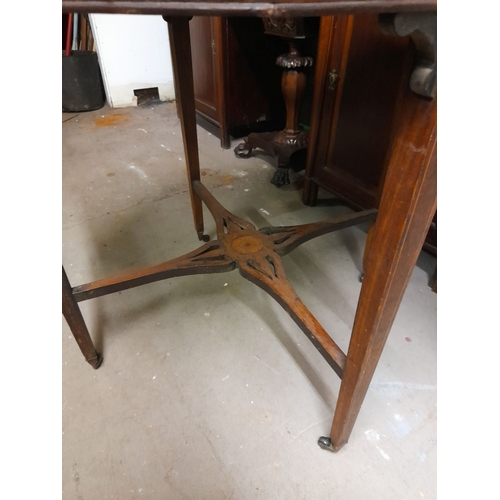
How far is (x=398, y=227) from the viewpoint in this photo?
19.1 inches

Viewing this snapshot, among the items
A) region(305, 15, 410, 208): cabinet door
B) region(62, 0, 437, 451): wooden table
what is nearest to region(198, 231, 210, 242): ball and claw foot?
region(62, 0, 437, 451): wooden table

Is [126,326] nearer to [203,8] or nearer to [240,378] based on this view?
[240,378]

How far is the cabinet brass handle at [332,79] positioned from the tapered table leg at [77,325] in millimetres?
1100

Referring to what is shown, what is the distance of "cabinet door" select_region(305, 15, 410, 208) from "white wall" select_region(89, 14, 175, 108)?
83.3 inches

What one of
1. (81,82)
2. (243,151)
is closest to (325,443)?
(243,151)

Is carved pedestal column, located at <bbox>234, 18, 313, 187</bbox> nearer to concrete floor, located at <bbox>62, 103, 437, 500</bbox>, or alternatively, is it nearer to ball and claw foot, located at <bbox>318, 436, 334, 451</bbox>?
concrete floor, located at <bbox>62, 103, 437, 500</bbox>

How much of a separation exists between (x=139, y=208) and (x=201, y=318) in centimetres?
78

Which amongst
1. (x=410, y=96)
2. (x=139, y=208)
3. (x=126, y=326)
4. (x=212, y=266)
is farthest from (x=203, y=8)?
(x=139, y=208)

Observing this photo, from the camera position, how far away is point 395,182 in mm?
470

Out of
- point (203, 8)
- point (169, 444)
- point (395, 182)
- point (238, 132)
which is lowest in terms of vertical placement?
point (169, 444)

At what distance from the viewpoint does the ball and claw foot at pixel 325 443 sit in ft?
2.80

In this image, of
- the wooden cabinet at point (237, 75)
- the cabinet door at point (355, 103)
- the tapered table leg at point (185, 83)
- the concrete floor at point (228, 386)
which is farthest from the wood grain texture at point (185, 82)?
the wooden cabinet at point (237, 75)

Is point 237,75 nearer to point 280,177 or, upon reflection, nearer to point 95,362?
point 280,177

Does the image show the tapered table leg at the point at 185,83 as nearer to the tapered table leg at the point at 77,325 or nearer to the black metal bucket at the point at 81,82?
the tapered table leg at the point at 77,325
